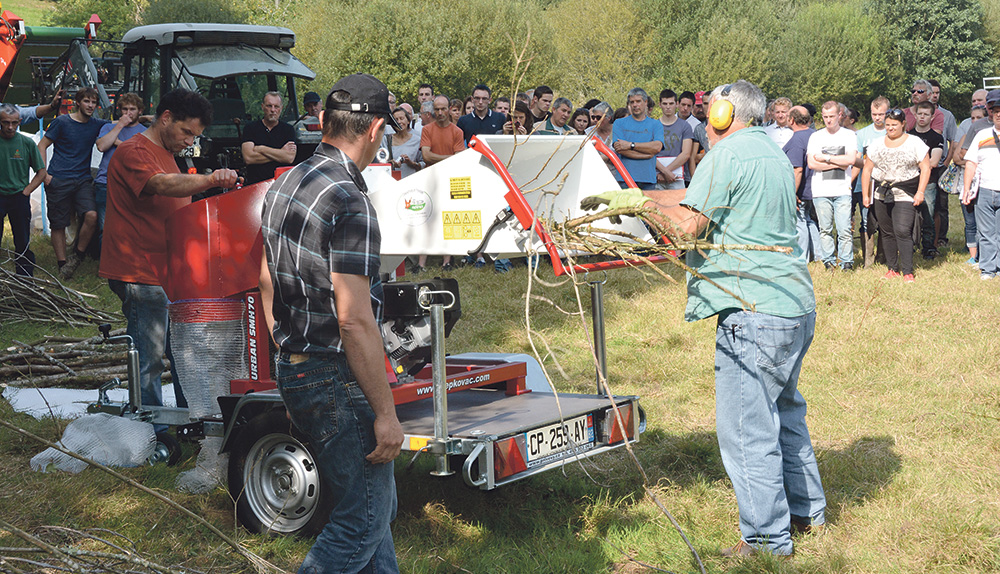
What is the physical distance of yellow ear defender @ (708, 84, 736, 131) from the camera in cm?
378

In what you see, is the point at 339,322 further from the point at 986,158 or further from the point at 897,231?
the point at 986,158

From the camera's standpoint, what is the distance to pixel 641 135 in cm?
1066

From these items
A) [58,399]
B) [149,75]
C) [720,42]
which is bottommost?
[58,399]

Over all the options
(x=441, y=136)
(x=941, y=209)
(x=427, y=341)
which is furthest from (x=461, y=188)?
(x=941, y=209)

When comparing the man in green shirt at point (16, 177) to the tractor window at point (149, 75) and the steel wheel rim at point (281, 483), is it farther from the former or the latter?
the steel wheel rim at point (281, 483)

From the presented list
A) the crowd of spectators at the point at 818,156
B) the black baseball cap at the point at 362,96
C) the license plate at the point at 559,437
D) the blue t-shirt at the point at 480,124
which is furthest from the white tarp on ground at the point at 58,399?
the blue t-shirt at the point at 480,124

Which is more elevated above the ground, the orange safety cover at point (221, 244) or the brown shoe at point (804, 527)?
the orange safety cover at point (221, 244)

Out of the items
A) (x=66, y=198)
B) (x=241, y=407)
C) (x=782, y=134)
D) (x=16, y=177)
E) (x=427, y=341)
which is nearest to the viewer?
(x=241, y=407)

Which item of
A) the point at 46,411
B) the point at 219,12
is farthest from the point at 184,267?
the point at 219,12

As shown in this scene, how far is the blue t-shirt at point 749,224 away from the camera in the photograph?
3.67m

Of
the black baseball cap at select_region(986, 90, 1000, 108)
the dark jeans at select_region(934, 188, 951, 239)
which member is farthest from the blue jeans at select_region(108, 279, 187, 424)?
the dark jeans at select_region(934, 188, 951, 239)

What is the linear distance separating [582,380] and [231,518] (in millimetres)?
3126

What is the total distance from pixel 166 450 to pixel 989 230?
9.12 m

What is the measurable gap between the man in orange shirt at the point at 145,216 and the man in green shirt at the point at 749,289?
2766 millimetres
